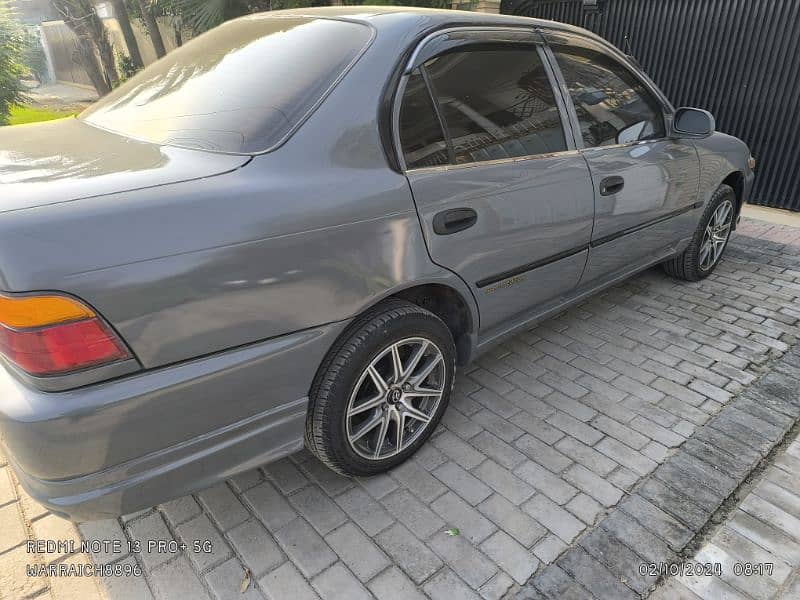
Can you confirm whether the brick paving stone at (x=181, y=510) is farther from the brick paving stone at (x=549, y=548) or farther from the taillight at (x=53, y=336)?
the brick paving stone at (x=549, y=548)

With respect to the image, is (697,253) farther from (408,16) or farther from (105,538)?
(105,538)

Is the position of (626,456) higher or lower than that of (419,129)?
lower

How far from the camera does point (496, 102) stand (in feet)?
8.09

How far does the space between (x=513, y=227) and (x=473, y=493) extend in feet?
3.81

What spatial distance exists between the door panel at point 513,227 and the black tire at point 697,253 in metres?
1.54

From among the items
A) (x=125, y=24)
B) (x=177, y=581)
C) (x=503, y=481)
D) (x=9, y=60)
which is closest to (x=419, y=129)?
(x=503, y=481)

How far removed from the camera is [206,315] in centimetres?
159

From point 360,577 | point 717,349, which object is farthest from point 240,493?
point 717,349

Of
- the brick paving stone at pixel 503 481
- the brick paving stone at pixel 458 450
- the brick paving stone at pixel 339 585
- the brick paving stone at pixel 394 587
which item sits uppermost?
the brick paving stone at pixel 339 585

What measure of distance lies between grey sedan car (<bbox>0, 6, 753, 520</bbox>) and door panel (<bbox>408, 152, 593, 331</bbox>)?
0.01 m

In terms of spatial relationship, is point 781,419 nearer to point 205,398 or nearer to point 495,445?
point 495,445

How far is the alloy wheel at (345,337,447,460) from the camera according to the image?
218 cm

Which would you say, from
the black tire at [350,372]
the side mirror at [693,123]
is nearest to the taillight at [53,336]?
the black tire at [350,372]

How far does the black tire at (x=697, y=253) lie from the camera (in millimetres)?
3939
